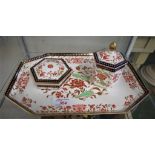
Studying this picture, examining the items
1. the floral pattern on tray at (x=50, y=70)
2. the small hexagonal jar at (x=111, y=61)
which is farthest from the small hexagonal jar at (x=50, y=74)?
the small hexagonal jar at (x=111, y=61)

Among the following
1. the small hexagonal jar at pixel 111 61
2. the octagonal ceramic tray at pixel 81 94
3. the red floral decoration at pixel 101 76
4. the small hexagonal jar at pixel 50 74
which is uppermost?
the small hexagonal jar at pixel 111 61

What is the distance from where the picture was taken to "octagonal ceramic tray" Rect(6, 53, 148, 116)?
45 centimetres

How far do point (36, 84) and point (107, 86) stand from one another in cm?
21

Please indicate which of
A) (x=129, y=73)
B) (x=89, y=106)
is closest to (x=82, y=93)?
(x=89, y=106)

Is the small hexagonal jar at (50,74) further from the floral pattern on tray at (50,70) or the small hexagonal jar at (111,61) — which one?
the small hexagonal jar at (111,61)

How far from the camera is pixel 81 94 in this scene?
0.48 metres

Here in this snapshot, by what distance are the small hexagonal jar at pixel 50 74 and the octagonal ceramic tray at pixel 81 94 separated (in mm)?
24

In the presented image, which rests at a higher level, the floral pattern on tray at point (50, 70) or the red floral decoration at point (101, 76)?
the red floral decoration at point (101, 76)

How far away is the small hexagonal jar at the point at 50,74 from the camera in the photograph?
1.50 ft

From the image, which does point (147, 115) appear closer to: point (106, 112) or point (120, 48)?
point (106, 112)

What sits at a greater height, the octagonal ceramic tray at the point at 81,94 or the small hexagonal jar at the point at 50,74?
the small hexagonal jar at the point at 50,74

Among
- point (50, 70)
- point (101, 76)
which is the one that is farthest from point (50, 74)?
point (101, 76)

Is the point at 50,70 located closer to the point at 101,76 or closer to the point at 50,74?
the point at 50,74

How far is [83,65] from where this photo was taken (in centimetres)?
57
